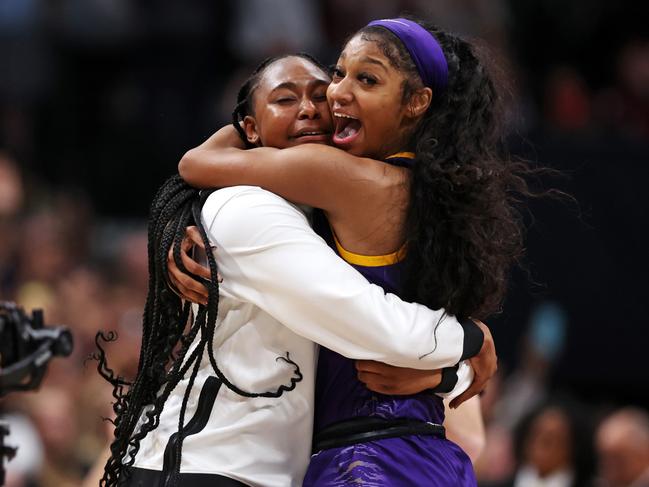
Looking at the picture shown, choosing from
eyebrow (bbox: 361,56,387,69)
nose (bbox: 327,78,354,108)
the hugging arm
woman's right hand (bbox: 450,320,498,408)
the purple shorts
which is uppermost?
eyebrow (bbox: 361,56,387,69)

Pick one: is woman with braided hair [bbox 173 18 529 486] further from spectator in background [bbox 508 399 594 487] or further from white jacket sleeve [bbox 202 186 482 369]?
spectator in background [bbox 508 399 594 487]

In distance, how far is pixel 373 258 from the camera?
3.04 meters

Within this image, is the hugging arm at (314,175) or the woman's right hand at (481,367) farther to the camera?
the woman's right hand at (481,367)

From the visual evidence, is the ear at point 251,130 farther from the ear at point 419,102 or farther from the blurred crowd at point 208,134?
the blurred crowd at point 208,134

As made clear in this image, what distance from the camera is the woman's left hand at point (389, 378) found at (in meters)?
3.01

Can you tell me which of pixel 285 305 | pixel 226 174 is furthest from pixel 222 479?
pixel 226 174

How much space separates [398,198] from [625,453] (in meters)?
3.01

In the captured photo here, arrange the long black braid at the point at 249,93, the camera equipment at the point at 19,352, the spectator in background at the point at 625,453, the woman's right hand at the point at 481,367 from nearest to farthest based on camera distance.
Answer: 1. the camera equipment at the point at 19,352
2. the woman's right hand at the point at 481,367
3. the long black braid at the point at 249,93
4. the spectator in background at the point at 625,453

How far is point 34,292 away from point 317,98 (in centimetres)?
403

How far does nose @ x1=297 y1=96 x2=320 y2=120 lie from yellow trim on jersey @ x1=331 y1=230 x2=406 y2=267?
33cm

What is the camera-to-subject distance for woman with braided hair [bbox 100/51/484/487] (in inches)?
115

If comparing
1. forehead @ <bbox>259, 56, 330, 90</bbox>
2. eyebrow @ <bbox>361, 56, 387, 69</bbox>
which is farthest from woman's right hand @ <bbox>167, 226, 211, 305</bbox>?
eyebrow @ <bbox>361, 56, 387, 69</bbox>

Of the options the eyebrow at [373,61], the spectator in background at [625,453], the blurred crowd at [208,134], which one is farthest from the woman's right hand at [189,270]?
the spectator in background at [625,453]

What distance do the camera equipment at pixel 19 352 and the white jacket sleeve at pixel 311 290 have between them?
413mm
